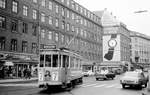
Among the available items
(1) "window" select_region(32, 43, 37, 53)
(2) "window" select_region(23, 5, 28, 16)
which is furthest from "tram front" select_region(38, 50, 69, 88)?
(1) "window" select_region(32, 43, 37, 53)

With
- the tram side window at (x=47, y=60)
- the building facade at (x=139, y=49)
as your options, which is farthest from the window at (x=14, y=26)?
the building facade at (x=139, y=49)

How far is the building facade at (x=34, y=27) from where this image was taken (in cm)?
3470

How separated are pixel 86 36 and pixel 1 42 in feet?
112

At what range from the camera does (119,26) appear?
85.4 meters

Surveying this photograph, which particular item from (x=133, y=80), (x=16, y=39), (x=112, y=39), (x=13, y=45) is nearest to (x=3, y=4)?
(x=16, y=39)

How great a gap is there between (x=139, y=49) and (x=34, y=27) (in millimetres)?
78706

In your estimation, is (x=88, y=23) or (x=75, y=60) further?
(x=88, y=23)

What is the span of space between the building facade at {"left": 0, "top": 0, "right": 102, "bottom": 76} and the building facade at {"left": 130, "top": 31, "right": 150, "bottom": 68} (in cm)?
5087

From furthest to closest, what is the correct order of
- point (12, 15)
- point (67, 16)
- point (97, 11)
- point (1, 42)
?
point (97, 11)
point (67, 16)
point (12, 15)
point (1, 42)

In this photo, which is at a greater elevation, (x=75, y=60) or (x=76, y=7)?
(x=76, y=7)

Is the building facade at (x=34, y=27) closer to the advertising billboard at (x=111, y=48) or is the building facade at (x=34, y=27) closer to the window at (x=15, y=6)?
the window at (x=15, y=6)

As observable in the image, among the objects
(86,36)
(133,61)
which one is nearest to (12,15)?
(86,36)

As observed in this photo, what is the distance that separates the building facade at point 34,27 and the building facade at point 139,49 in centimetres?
5087

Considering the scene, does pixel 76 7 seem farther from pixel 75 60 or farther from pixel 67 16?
pixel 75 60
